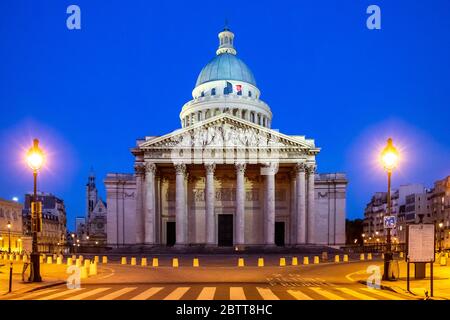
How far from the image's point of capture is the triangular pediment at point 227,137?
62.4 meters

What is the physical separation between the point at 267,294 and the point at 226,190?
53.9m

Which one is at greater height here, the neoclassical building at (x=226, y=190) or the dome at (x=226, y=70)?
the dome at (x=226, y=70)

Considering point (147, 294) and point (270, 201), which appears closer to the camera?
point (147, 294)

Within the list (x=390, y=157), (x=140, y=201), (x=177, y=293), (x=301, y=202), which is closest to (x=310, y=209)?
(x=301, y=202)

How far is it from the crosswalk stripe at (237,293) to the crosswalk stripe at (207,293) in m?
0.76

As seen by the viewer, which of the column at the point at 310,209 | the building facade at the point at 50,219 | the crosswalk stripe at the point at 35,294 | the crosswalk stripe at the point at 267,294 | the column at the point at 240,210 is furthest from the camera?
the building facade at the point at 50,219

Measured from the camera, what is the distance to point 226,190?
233 feet

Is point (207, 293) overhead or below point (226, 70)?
below

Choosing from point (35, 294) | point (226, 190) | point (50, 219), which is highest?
point (226, 190)

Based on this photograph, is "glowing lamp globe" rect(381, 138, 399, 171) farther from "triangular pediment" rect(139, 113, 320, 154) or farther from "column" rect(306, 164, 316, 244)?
"column" rect(306, 164, 316, 244)

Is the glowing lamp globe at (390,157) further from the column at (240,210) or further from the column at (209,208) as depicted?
the column at (209,208)

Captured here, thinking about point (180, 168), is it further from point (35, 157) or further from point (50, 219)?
point (50, 219)

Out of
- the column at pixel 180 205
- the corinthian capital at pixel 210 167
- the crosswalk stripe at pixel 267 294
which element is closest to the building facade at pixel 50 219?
the column at pixel 180 205
